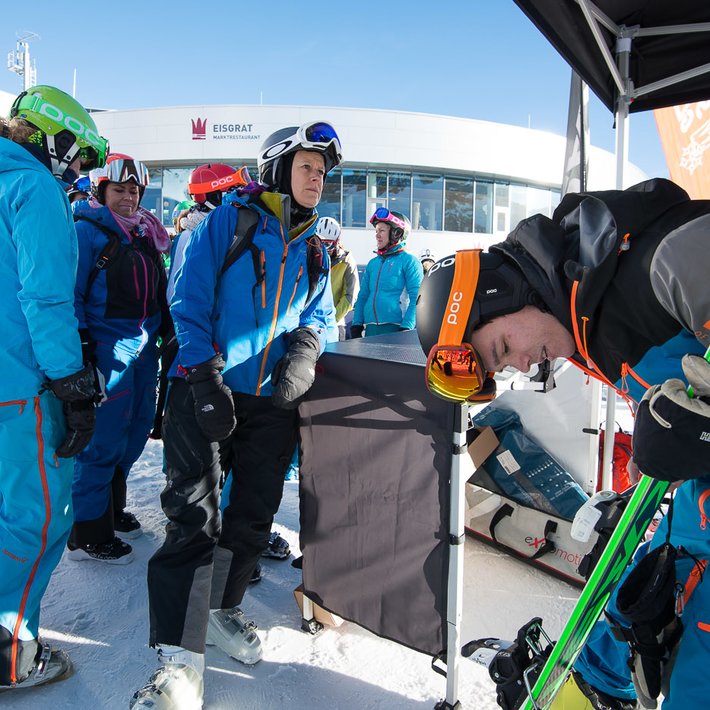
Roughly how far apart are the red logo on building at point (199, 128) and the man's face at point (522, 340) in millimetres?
21461

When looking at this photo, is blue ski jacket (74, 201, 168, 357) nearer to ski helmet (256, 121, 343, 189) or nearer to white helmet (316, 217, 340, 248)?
ski helmet (256, 121, 343, 189)

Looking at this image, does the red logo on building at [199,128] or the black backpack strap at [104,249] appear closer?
the black backpack strap at [104,249]

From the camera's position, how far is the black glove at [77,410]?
1.89 metres

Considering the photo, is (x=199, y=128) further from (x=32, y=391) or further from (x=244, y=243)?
(x=32, y=391)

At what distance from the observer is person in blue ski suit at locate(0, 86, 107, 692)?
1.80m

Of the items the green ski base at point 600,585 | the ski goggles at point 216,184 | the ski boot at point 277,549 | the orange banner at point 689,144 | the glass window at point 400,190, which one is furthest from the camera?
the glass window at point 400,190

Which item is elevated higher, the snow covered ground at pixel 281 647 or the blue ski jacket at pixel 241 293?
the blue ski jacket at pixel 241 293

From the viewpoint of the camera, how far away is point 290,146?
6.89 ft

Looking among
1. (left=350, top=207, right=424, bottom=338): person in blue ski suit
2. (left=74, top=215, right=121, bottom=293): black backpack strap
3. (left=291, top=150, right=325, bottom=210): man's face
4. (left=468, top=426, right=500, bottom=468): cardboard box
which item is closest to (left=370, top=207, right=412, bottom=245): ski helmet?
(left=350, top=207, right=424, bottom=338): person in blue ski suit

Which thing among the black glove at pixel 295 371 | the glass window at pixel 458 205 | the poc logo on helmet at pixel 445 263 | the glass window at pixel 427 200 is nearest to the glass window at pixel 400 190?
the glass window at pixel 427 200

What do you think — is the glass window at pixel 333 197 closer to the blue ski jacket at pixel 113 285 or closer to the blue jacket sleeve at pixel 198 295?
the blue ski jacket at pixel 113 285

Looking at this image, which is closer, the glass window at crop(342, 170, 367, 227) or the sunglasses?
the sunglasses

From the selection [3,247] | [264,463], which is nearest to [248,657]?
[264,463]

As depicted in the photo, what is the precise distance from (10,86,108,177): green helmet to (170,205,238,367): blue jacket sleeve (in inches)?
27.2
